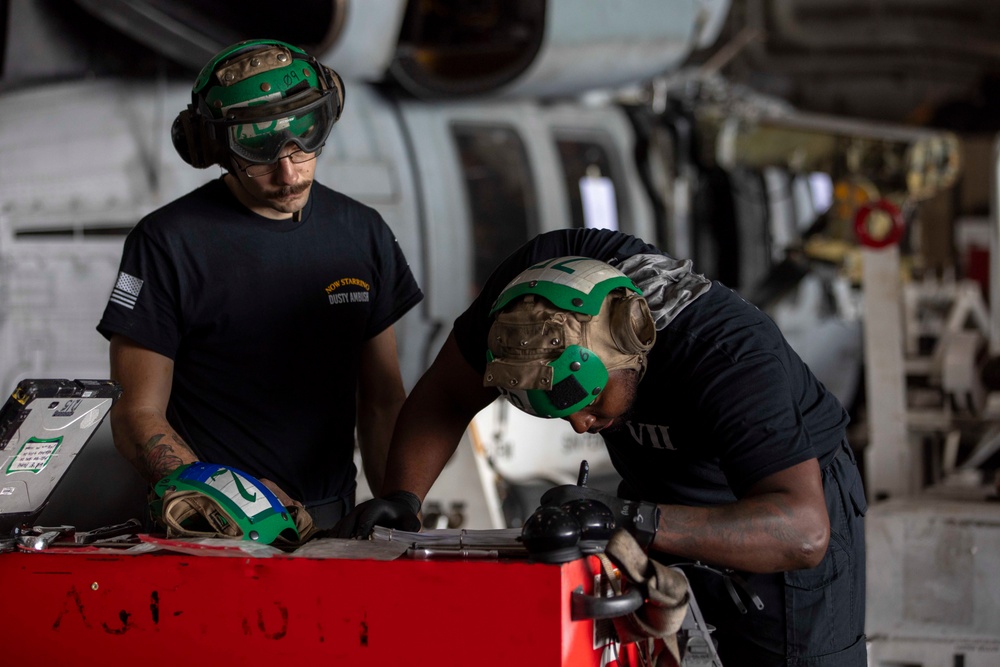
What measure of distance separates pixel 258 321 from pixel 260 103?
46 centimetres

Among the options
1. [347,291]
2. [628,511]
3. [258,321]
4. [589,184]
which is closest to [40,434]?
[258,321]

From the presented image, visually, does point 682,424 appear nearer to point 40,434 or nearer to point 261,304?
point 261,304

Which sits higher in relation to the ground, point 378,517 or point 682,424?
point 682,424

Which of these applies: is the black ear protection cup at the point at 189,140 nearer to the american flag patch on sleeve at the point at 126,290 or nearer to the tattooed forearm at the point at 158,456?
the american flag patch on sleeve at the point at 126,290

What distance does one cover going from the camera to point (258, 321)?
2178mm

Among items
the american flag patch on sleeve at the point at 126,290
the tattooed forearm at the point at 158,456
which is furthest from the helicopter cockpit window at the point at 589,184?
the tattooed forearm at the point at 158,456

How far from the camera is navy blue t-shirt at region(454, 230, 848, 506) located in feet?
5.43

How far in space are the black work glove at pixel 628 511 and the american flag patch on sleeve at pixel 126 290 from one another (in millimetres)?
956

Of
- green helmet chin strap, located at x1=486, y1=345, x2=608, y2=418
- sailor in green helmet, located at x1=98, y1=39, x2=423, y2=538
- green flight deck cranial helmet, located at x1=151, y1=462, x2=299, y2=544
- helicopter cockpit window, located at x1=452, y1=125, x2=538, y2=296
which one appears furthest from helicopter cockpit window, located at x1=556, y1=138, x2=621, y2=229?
green flight deck cranial helmet, located at x1=151, y1=462, x2=299, y2=544

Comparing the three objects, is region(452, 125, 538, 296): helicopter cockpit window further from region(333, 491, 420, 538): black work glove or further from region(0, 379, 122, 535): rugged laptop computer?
region(0, 379, 122, 535): rugged laptop computer

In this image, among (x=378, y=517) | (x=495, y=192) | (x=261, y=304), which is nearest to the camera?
(x=378, y=517)

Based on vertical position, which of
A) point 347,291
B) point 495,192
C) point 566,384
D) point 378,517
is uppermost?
point 495,192

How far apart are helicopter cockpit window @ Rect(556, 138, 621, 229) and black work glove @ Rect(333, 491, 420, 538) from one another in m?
4.01

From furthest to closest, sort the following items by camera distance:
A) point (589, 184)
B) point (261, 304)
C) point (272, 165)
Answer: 1. point (589, 184)
2. point (261, 304)
3. point (272, 165)
